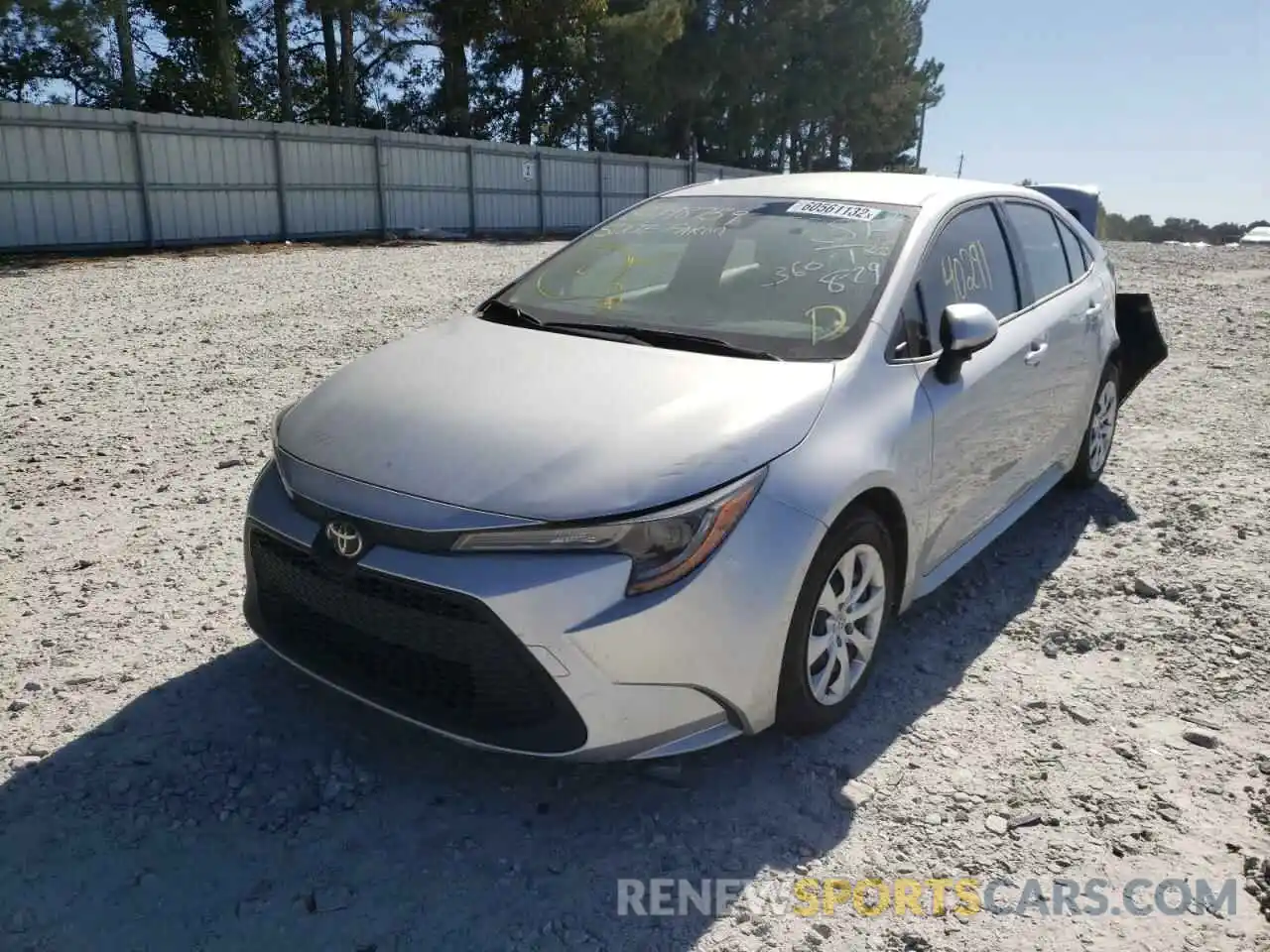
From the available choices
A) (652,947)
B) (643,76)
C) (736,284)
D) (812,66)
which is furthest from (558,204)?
(652,947)

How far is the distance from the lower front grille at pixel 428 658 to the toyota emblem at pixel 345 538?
5cm

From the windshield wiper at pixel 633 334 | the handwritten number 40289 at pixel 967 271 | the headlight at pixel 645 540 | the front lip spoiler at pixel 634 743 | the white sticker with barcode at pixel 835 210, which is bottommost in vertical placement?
the front lip spoiler at pixel 634 743

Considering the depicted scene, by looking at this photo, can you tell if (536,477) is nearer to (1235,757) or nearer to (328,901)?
(328,901)

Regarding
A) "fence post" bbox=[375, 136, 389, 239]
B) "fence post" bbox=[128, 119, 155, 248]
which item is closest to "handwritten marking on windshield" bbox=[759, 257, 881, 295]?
"fence post" bbox=[128, 119, 155, 248]

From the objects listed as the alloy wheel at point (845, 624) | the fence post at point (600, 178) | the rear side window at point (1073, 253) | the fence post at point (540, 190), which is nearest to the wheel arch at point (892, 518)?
the alloy wheel at point (845, 624)

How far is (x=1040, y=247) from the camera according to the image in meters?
4.68

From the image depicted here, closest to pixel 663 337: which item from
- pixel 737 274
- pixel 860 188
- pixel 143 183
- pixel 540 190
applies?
pixel 737 274

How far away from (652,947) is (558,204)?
89.7 feet

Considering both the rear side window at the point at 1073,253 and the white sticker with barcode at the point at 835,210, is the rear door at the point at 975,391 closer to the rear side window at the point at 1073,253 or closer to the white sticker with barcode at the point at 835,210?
the white sticker with barcode at the point at 835,210

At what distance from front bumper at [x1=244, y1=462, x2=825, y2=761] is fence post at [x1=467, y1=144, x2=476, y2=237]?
937 inches

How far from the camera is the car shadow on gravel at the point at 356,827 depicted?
2338mm

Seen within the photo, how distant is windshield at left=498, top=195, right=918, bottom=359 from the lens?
3.34 m

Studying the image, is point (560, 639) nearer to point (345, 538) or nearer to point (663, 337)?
point (345, 538)

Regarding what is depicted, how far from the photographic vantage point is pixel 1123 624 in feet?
12.8
